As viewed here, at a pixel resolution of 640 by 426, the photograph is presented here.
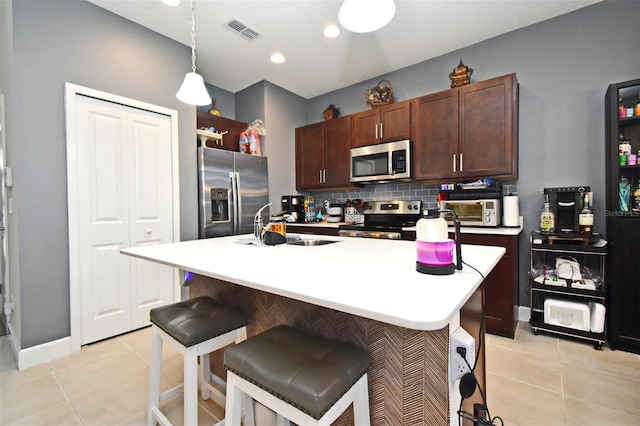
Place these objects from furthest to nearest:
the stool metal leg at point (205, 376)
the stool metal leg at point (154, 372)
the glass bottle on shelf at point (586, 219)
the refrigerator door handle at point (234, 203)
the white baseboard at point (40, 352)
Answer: the refrigerator door handle at point (234, 203) < the glass bottle on shelf at point (586, 219) < the white baseboard at point (40, 352) < the stool metal leg at point (205, 376) < the stool metal leg at point (154, 372)

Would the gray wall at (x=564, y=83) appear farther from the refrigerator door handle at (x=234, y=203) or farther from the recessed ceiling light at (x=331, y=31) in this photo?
the refrigerator door handle at (x=234, y=203)

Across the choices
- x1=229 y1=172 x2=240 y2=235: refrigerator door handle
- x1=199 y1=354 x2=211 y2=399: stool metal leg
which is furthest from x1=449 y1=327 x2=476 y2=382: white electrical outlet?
x1=229 y1=172 x2=240 y2=235: refrigerator door handle

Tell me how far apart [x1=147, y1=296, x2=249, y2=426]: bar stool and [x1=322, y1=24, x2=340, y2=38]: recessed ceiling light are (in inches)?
103

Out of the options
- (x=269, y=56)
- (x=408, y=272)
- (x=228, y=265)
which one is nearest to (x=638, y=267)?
(x=408, y=272)

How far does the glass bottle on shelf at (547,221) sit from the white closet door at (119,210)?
11.4 ft

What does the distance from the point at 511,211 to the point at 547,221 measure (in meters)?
0.27

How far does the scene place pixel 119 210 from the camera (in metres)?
2.48

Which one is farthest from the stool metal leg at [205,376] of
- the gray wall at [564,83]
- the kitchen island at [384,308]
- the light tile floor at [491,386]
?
the gray wall at [564,83]

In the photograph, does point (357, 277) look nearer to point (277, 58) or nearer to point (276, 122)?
point (277, 58)

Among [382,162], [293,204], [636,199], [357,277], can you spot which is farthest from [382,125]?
[357,277]

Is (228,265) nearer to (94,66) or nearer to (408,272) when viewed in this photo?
(408,272)

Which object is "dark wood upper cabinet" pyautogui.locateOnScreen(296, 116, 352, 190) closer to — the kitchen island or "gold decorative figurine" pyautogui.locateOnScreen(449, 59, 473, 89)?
"gold decorative figurine" pyautogui.locateOnScreen(449, 59, 473, 89)

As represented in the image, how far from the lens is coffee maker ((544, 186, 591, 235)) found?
237cm

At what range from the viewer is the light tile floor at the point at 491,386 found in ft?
4.87
